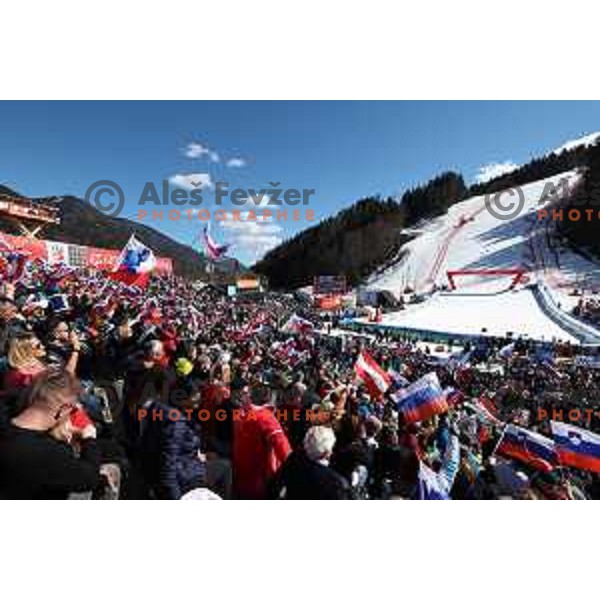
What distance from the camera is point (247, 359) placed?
1013 centimetres

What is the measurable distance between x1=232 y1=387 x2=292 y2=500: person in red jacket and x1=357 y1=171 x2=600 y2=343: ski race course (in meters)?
11.5

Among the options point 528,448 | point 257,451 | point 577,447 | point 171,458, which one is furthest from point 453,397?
point 171,458

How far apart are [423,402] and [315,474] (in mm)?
3527

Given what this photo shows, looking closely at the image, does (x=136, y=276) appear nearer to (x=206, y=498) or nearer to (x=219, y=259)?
(x=219, y=259)

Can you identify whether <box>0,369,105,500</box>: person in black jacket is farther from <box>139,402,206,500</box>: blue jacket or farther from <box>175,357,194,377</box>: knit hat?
<box>175,357,194,377</box>: knit hat

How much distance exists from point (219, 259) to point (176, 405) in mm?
5052

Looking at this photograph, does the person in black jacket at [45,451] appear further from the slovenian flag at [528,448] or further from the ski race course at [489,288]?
the ski race course at [489,288]

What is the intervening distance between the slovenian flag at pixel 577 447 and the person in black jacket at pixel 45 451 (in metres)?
4.73

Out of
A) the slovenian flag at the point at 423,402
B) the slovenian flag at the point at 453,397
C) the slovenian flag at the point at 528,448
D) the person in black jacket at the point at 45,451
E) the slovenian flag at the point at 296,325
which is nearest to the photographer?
the person in black jacket at the point at 45,451

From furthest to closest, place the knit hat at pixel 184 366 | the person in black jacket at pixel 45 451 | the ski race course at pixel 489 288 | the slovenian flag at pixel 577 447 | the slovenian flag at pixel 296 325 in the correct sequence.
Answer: the ski race course at pixel 489 288 < the slovenian flag at pixel 296 325 < the knit hat at pixel 184 366 < the slovenian flag at pixel 577 447 < the person in black jacket at pixel 45 451

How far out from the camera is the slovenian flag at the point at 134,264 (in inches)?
385

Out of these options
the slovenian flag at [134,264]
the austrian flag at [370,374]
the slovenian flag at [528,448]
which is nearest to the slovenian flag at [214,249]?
the slovenian flag at [134,264]

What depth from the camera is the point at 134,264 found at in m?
9.88

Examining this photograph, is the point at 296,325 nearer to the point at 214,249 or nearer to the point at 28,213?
the point at 214,249
